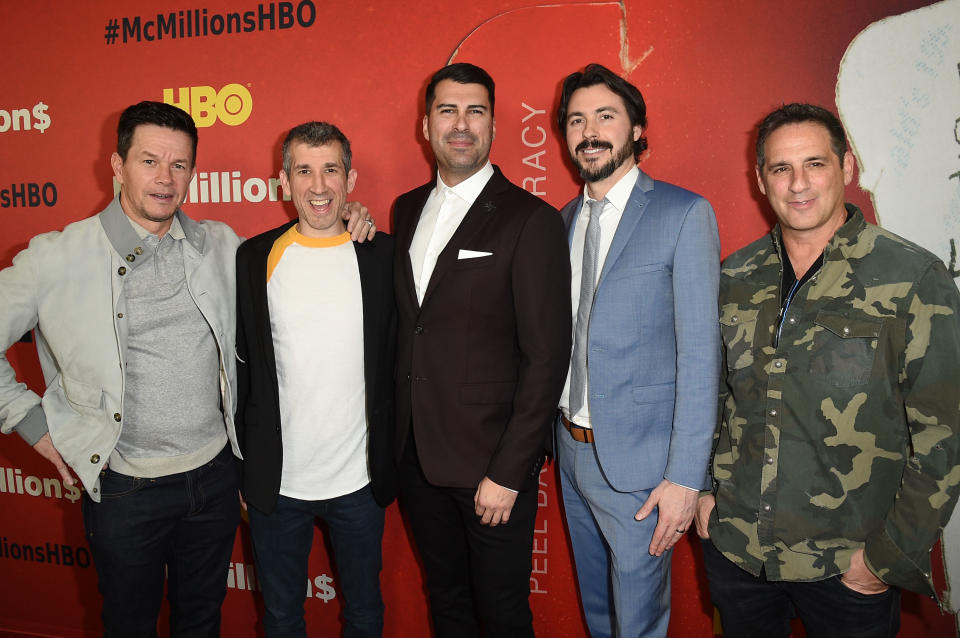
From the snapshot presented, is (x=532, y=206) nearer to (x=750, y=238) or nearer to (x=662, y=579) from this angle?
(x=750, y=238)

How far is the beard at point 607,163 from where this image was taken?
6.37 feet

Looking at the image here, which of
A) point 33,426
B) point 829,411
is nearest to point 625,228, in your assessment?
point 829,411

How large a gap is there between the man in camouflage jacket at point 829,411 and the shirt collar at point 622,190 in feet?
1.22

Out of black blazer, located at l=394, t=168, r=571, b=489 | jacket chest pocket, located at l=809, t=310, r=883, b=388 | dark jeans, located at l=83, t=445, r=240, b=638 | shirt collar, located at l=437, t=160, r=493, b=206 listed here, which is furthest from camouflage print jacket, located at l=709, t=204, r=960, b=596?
dark jeans, located at l=83, t=445, r=240, b=638

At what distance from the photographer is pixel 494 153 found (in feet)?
8.20

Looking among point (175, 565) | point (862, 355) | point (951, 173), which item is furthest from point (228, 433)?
point (951, 173)

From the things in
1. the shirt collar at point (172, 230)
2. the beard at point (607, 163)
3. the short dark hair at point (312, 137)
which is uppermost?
the short dark hair at point (312, 137)

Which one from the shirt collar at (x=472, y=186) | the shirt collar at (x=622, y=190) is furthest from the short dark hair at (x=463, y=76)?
the shirt collar at (x=622, y=190)

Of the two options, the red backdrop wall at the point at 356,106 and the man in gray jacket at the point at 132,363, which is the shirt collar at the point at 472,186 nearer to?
the red backdrop wall at the point at 356,106

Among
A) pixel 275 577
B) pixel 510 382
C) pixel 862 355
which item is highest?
pixel 862 355

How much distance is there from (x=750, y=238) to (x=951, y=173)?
27.1 inches

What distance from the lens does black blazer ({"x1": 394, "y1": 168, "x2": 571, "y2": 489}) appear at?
1803 millimetres

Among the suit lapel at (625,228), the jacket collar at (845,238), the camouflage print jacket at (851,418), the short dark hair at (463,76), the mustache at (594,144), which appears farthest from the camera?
the short dark hair at (463,76)

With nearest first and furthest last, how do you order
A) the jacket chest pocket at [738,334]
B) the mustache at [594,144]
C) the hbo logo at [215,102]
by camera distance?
the jacket chest pocket at [738,334] < the mustache at [594,144] < the hbo logo at [215,102]
